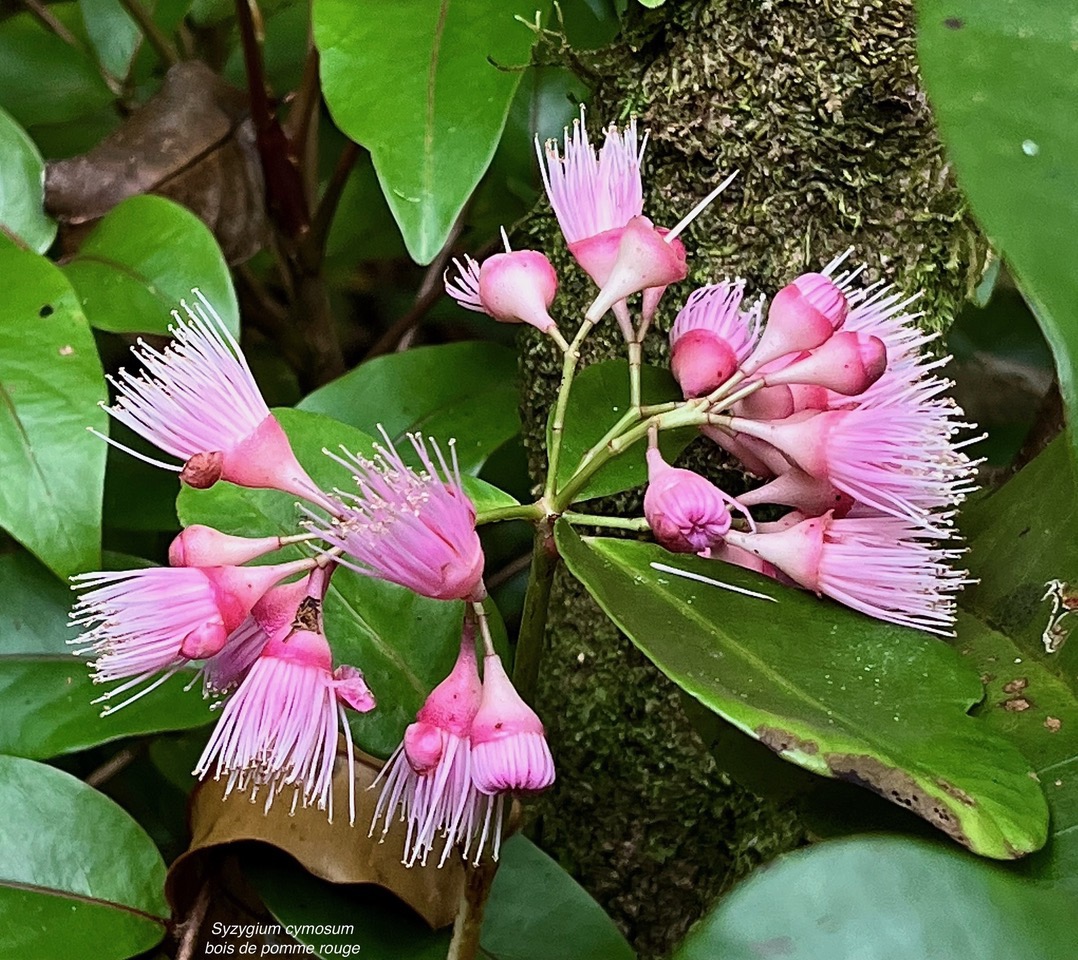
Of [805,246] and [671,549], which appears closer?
[671,549]

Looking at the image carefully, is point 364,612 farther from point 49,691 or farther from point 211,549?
point 49,691

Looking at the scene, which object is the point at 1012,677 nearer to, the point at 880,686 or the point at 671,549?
the point at 880,686

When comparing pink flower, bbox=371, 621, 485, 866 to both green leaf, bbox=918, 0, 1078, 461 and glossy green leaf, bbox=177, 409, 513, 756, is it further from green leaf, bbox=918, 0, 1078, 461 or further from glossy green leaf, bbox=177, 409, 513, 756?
green leaf, bbox=918, 0, 1078, 461

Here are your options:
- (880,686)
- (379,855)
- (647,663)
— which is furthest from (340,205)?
(880,686)

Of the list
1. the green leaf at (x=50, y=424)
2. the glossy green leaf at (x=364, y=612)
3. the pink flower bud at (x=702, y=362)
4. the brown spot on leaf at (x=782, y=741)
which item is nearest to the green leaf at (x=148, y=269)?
the green leaf at (x=50, y=424)

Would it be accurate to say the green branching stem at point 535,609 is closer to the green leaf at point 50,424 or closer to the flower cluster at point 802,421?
the flower cluster at point 802,421

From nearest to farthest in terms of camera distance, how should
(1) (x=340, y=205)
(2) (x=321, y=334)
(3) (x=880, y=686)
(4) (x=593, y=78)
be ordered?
1. (3) (x=880, y=686)
2. (4) (x=593, y=78)
3. (2) (x=321, y=334)
4. (1) (x=340, y=205)
